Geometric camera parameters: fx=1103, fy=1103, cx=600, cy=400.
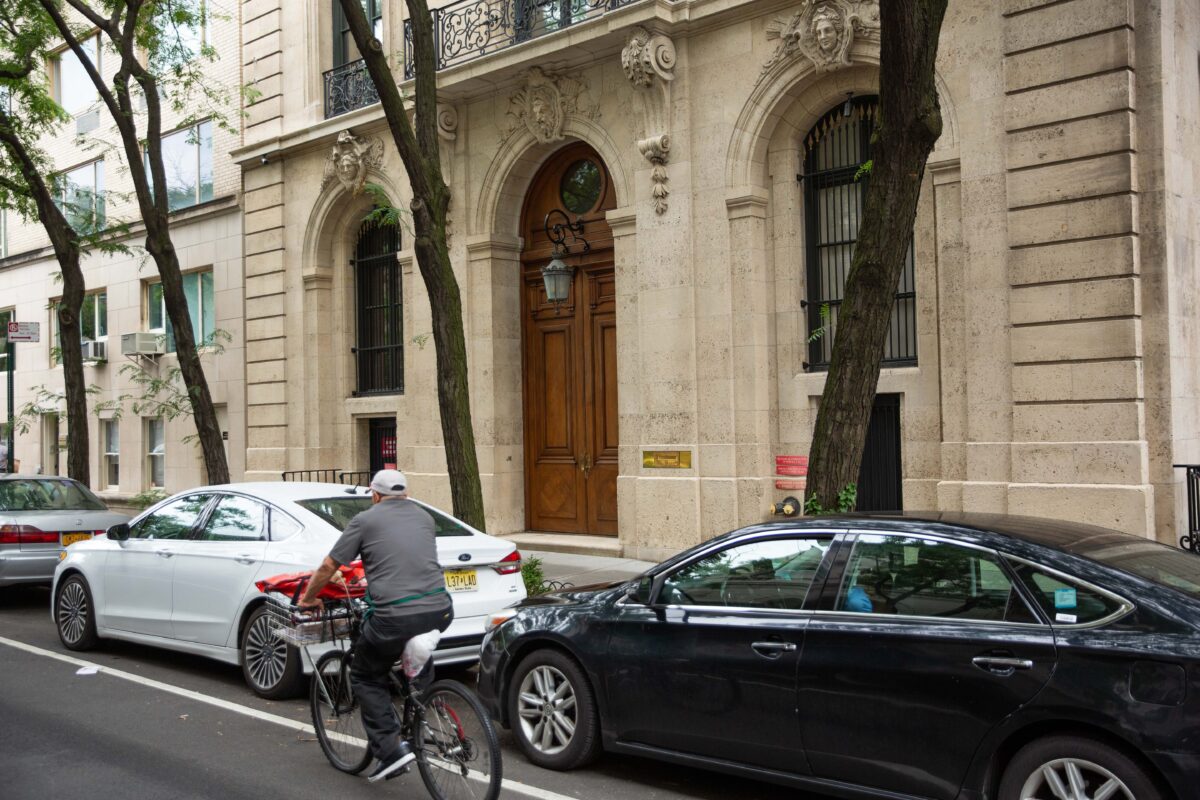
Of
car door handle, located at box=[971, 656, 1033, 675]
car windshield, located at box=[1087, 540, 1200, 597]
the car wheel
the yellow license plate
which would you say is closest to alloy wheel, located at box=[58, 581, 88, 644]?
the car wheel

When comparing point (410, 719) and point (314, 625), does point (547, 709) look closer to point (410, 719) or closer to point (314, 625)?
point (410, 719)

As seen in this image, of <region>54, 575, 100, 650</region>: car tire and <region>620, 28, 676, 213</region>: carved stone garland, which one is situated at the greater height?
<region>620, 28, 676, 213</region>: carved stone garland

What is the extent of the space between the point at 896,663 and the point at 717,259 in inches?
354

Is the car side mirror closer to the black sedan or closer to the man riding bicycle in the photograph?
the black sedan

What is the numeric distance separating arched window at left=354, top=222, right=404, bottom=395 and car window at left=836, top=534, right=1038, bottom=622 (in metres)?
13.7

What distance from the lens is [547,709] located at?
6328mm

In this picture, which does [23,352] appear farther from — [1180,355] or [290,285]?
[1180,355]

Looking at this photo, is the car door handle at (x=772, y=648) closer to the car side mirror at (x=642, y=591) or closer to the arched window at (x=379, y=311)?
the car side mirror at (x=642, y=591)

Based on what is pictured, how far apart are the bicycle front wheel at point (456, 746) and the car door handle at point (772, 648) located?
4.39 ft

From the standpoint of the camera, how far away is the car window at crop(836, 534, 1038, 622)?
4.89m

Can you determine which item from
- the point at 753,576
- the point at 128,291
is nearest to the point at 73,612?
the point at 753,576

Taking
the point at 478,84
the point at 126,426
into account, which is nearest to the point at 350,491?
the point at 478,84

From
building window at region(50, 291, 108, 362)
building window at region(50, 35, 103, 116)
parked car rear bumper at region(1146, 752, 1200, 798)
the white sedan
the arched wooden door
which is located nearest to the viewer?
parked car rear bumper at region(1146, 752, 1200, 798)

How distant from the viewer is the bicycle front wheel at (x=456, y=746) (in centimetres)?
526
